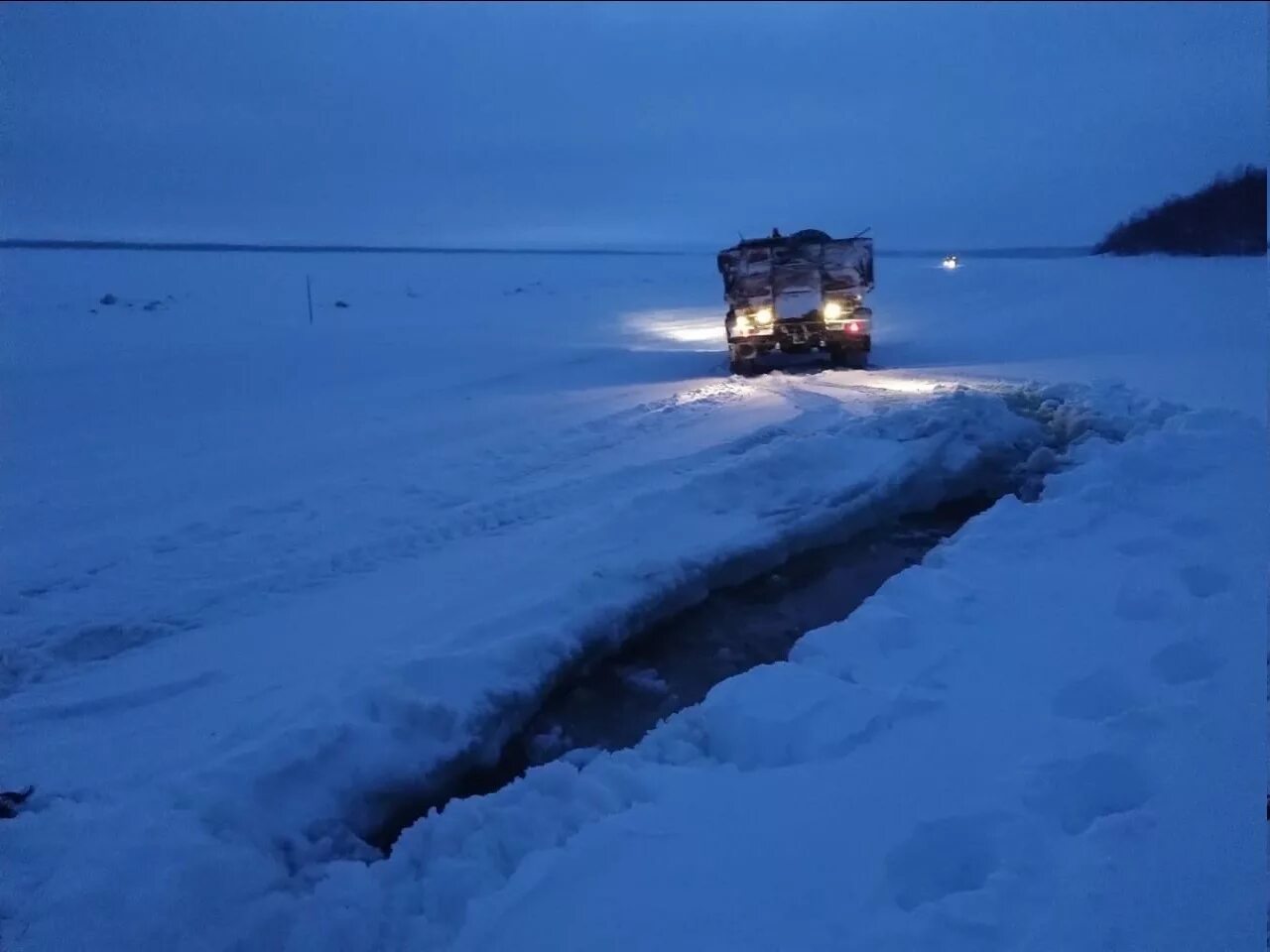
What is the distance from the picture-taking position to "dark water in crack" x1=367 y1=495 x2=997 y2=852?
4.66 meters

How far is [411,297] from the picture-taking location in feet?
124

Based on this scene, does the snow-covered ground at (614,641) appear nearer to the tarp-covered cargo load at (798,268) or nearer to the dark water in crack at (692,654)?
the dark water in crack at (692,654)

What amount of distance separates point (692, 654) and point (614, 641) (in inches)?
20.6

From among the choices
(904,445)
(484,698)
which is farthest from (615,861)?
(904,445)

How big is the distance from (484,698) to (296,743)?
3.29 feet

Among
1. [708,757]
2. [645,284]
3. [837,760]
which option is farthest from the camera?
[645,284]

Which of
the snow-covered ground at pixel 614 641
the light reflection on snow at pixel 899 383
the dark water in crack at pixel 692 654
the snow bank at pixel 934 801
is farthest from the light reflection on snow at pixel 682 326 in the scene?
the snow bank at pixel 934 801

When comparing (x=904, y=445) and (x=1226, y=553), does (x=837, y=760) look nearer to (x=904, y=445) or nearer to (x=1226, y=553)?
(x=1226, y=553)

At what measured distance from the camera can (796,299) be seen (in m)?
14.6

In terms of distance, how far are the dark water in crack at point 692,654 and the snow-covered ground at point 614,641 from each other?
0.16m

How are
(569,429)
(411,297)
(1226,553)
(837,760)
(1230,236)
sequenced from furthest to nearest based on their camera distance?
(411,297)
(1230,236)
(569,429)
(1226,553)
(837,760)

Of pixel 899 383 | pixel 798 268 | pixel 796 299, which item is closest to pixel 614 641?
pixel 899 383

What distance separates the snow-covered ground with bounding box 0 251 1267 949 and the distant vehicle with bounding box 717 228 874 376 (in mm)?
3304

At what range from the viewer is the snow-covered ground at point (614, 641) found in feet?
10.2
